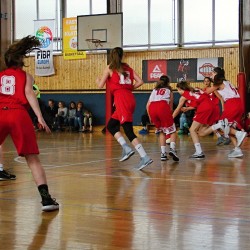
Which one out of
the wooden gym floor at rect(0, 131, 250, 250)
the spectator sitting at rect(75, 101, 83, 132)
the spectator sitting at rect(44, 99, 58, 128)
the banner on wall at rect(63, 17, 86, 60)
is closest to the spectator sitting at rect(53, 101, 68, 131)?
the spectator sitting at rect(44, 99, 58, 128)

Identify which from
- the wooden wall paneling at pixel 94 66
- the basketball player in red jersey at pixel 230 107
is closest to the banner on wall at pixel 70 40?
Answer: the wooden wall paneling at pixel 94 66

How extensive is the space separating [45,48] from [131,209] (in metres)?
22.0

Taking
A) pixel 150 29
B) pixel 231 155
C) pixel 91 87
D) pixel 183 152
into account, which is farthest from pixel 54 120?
pixel 231 155

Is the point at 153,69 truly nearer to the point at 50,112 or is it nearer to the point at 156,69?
the point at 156,69

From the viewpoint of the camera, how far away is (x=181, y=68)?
23312 mm

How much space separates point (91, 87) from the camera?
82.5ft

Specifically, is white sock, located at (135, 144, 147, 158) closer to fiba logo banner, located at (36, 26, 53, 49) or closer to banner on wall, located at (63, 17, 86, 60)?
banner on wall, located at (63, 17, 86, 60)

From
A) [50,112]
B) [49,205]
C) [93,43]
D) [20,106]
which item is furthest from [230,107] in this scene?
[50,112]

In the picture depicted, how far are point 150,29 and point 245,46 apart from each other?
14.5 feet

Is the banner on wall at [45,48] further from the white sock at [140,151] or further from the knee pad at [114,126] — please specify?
the white sock at [140,151]

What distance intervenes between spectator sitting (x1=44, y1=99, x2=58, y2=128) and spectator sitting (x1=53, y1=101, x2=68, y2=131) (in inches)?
12.4

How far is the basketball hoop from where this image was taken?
74.6ft

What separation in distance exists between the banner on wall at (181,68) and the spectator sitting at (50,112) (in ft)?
14.2

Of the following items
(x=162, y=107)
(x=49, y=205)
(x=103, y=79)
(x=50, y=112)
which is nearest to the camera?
(x=49, y=205)
